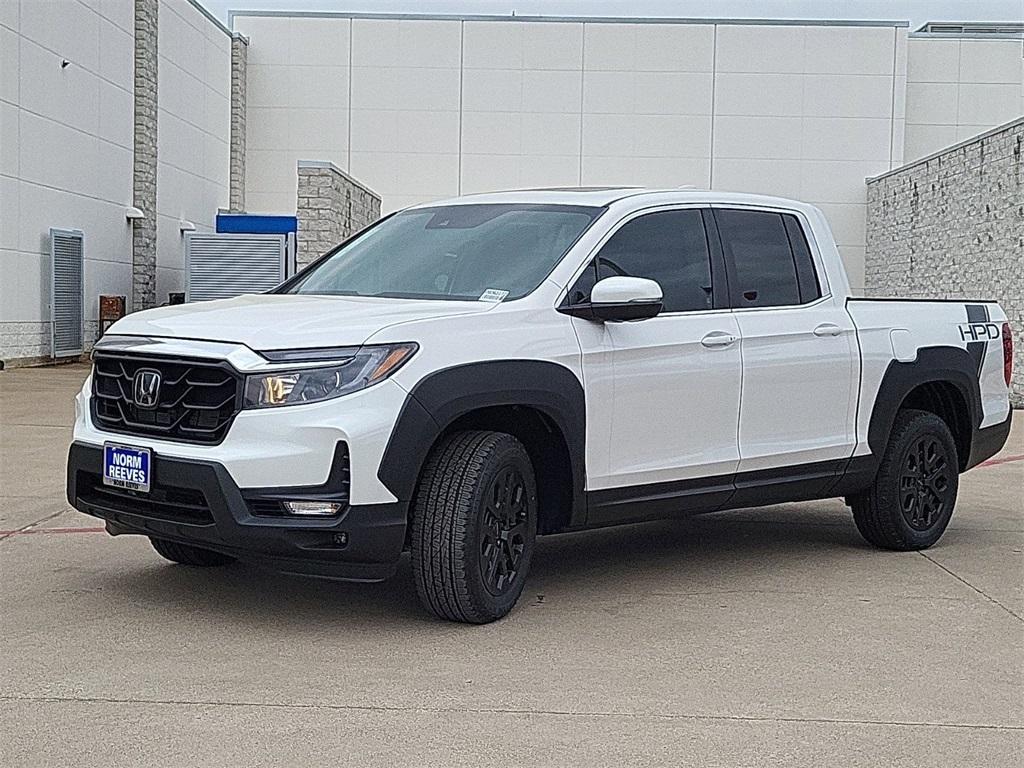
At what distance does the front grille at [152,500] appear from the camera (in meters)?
5.34

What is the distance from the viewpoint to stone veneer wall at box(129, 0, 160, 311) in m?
25.8

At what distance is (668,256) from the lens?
21.8ft

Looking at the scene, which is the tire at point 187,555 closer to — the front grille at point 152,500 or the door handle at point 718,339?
the front grille at point 152,500

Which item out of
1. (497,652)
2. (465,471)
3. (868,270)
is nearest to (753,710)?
(497,652)

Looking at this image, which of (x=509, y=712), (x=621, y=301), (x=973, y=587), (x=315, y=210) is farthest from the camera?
(x=315, y=210)

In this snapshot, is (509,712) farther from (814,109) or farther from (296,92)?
(814,109)

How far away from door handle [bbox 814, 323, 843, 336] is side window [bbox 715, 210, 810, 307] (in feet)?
0.60

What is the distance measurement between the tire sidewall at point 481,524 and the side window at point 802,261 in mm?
2061

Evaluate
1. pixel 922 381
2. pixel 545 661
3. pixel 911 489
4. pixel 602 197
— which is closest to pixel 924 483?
pixel 911 489

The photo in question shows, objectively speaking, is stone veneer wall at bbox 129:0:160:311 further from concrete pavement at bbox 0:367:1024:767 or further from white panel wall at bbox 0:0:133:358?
concrete pavement at bbox 0:367:1024:767

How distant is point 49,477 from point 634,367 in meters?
5.48

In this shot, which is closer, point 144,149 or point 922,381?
point 922,381

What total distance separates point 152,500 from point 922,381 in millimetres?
4263

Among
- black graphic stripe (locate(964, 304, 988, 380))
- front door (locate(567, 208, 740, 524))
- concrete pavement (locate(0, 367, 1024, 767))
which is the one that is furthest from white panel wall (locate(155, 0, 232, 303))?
front door (locate(567, 208, 740, 524))
